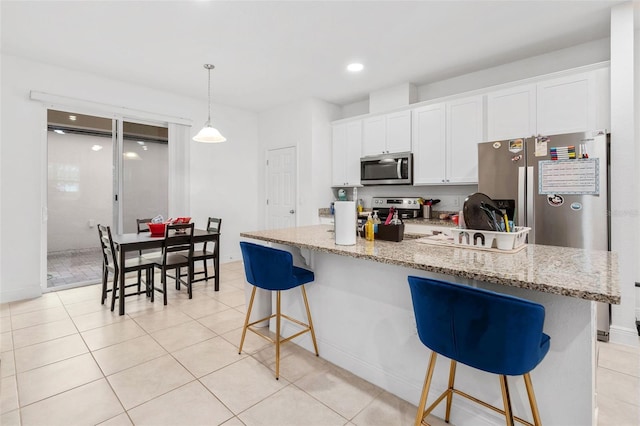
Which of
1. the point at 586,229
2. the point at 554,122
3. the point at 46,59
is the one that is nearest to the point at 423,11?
the point at 554,122

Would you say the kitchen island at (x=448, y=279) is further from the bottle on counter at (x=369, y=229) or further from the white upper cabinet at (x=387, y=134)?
the white upper cabinet at (x=387, y=134)

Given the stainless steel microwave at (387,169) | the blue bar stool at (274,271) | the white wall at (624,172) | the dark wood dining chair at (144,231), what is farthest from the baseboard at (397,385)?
the stainless steel microwave at (387,169)

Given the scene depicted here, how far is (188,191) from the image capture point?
4.91 m

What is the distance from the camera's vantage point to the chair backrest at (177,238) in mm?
3424

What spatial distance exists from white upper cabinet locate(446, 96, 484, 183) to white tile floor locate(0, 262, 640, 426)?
6.80 ft

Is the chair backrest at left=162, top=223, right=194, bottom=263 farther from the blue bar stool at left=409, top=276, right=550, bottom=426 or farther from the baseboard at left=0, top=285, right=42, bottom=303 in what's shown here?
the blue bar stool at left=409, top=276, right=550, bottom=426

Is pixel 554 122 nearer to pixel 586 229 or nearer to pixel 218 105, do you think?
pixel 586 229

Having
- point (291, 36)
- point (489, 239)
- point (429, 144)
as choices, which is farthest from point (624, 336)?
point (291, 36)

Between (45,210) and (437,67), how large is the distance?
5.01 metres

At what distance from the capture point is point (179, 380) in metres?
2.05

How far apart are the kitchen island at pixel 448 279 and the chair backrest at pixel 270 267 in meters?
0.13

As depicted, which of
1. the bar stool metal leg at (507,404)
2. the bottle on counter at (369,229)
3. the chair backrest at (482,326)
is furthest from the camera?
the bottle on counter at (369,229)

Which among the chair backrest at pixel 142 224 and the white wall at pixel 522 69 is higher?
the white wall at pixel 522 69

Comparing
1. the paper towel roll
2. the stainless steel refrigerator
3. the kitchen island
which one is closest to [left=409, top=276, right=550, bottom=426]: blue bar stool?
the kitchen island
